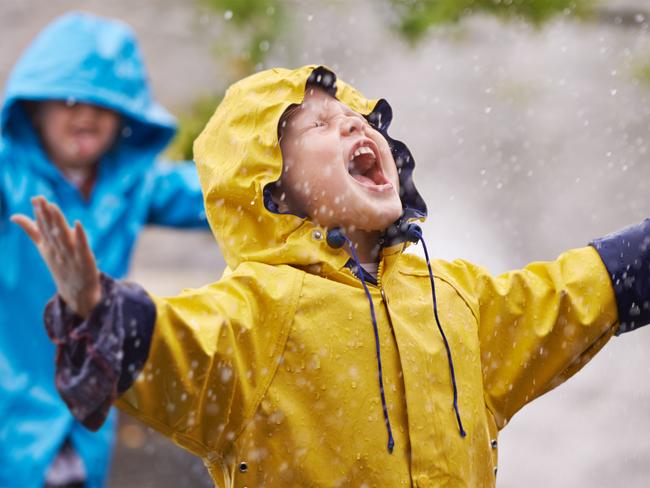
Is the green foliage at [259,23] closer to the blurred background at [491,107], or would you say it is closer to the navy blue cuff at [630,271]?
the blurred background at [491,107]

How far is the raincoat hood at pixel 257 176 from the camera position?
94.3 inches

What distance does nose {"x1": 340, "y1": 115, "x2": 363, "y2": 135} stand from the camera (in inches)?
97.8

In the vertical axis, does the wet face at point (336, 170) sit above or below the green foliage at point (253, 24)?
below

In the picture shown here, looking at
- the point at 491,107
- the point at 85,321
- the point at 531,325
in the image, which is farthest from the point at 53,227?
the point at 491,107

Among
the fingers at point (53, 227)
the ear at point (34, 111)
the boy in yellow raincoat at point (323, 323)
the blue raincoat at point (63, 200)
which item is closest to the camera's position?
the fingers at point (53, 227)

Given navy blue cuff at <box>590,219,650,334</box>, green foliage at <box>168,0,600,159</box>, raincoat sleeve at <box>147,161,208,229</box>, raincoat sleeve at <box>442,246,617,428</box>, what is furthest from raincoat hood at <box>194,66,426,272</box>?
green foliage at <box>168,0,600,159</box>

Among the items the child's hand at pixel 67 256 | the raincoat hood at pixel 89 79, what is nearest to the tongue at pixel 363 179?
the child's hand at pixel 67 256

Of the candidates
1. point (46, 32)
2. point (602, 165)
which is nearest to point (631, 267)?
point (46, 32)

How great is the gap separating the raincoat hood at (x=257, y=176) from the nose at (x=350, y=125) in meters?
0.12

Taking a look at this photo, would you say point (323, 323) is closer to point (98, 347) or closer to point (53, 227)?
point (98, 347)

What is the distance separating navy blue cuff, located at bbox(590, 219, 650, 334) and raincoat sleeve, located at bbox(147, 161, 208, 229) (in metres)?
2.25

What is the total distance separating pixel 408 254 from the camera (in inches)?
102

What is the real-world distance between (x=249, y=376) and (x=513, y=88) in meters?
6.99

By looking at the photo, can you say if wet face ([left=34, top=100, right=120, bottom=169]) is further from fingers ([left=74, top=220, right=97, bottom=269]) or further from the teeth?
fingers ([left=74, top=220, right=97, bottom=269])
